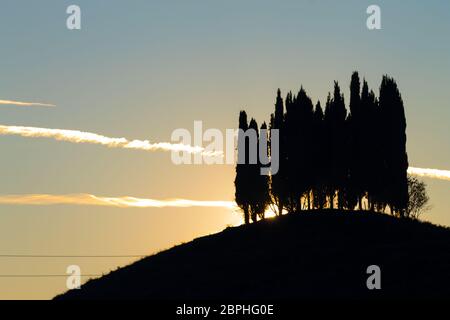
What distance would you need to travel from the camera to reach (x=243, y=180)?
80.4m

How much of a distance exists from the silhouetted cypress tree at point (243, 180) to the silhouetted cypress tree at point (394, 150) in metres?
12.6

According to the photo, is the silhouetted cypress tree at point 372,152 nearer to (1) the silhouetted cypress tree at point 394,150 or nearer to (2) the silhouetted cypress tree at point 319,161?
(1) the silhouetted cypress tree at point 394,150

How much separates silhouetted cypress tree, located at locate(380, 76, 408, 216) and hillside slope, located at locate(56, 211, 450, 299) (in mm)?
8332

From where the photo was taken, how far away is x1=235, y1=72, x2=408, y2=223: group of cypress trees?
76.4 metres

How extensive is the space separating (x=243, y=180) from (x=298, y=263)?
23479 mm

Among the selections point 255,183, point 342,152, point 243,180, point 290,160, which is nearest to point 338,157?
point 342,152

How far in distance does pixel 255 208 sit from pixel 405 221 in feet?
54.8

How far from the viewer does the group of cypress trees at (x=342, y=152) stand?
251 ft

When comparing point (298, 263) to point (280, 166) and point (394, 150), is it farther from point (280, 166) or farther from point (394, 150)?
point (394, 150)

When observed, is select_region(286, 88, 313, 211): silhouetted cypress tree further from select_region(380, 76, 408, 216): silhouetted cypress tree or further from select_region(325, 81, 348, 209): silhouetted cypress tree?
select_region(380, 76, 408, 216): silhouetted cypress tree
